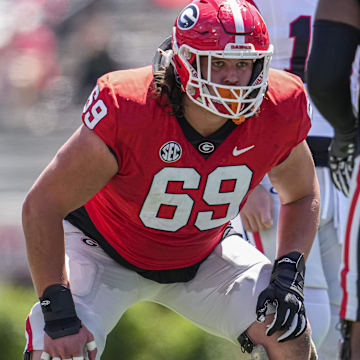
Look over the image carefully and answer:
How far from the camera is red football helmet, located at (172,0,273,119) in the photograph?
9.16ft

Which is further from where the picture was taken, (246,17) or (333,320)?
(333,320)

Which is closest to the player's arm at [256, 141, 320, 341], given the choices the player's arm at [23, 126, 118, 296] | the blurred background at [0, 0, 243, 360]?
the player's arm at [23, 126, 118, 296]

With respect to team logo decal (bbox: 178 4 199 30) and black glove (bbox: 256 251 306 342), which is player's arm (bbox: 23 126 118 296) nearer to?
team logo decal (bbox: 178 4 199 30)

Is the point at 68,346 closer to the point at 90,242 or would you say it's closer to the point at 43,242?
the point at 43,242

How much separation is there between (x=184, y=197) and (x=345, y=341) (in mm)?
784

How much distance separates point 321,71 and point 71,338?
123 cm

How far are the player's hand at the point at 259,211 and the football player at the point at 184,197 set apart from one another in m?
0.25

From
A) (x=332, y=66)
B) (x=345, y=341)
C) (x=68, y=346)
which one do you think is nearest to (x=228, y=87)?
(x=332, y=66)

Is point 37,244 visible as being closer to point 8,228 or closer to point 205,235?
point 205,235

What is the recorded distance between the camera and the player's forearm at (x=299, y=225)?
3.15 metres

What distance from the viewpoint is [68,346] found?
2795 millimetres

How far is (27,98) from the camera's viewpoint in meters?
10.9

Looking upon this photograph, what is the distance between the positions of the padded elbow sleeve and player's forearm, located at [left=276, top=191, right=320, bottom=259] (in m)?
0.54

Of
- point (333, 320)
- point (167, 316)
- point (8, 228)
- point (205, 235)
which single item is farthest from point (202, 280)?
point (8, 228)
